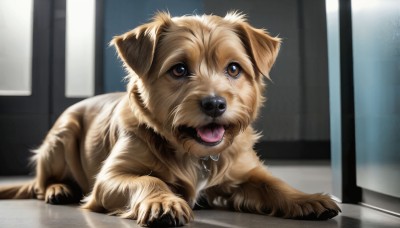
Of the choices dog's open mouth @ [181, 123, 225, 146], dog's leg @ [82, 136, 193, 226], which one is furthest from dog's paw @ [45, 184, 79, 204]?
dog's open mouth @ [181, 123, 225, 146]

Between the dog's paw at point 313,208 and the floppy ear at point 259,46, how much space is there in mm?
560

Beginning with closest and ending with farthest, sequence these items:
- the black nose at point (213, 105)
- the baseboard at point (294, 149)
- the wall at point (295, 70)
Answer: the black nose at point (213, 105), the wall at point (295, 70), the baseboard at point (294, 149)

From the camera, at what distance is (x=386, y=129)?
92.7 inches

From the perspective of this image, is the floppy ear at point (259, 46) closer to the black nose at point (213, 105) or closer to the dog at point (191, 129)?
the dog at point (191, 129)

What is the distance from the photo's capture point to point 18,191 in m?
2.98

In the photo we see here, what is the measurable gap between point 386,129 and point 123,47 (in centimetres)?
119

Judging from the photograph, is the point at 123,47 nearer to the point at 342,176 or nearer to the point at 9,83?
the point at 342,176

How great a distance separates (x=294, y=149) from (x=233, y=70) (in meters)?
3.87

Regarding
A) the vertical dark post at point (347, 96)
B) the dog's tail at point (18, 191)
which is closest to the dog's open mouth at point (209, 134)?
the vertical dark post at point (347, 96)

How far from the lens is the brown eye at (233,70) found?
2.25 m

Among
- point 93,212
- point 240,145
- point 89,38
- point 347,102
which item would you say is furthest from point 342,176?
point 89,38

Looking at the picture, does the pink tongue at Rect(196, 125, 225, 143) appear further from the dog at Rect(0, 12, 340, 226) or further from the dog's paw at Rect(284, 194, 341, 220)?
the dog's paw at Rect(284, 194, 341, 220)

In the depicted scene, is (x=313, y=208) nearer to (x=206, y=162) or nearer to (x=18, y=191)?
(x=206, y=162)

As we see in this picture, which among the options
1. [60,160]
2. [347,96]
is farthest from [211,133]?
[60,160]
